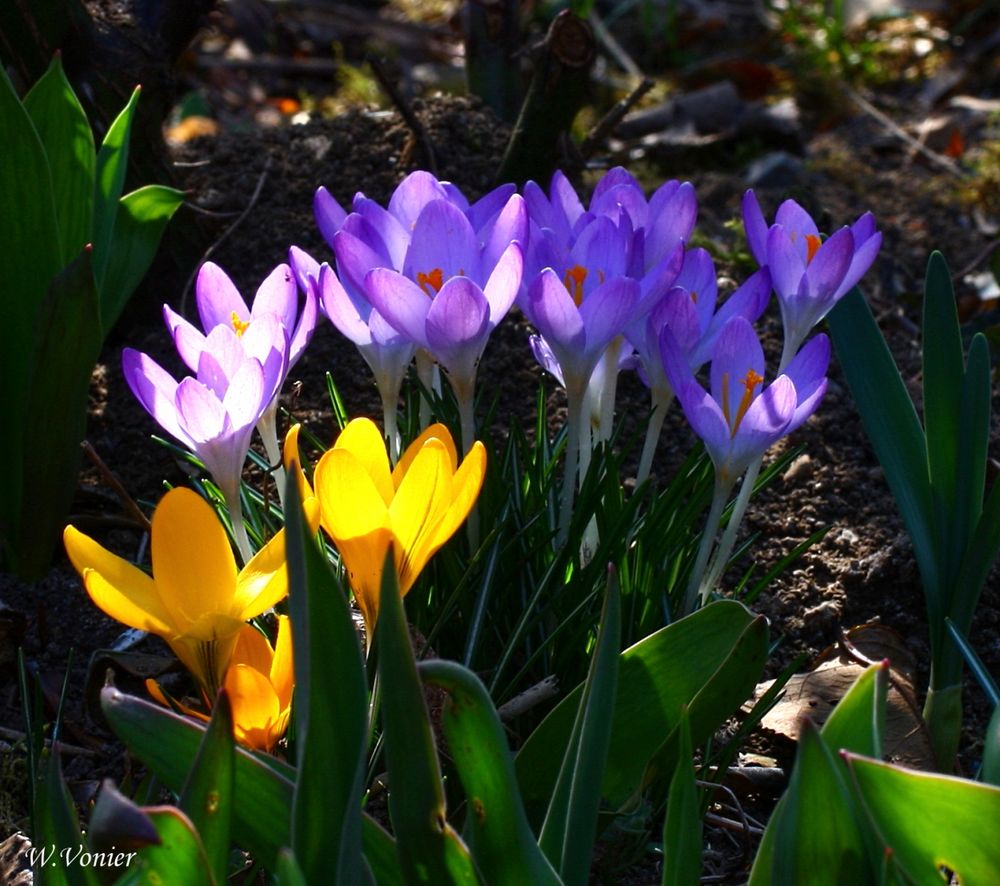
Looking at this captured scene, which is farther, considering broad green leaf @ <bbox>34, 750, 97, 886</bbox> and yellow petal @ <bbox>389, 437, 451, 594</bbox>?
yellow petal @ <bbox>389, 437, 451, 594</bbox>

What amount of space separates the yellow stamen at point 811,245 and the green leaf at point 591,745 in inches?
21.5

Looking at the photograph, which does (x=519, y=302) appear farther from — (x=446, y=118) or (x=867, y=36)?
(x=867, y=36)

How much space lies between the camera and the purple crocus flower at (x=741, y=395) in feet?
3.82

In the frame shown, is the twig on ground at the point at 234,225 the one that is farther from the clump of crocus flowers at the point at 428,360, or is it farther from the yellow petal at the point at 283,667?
the yellow petal at the point at 283,667

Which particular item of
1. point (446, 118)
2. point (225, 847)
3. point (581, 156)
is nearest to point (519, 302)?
point (225, 847)

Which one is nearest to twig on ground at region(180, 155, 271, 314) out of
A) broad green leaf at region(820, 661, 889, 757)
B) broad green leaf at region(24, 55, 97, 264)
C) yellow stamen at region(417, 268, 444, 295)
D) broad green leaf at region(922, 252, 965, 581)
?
broad green leaf at region(24, 55, 97, 264)

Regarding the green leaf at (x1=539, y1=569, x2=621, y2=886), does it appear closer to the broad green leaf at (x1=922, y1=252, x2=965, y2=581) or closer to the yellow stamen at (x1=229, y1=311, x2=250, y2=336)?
the yellow stamen at (x1=229, y1=311, x2=250, y2=336)

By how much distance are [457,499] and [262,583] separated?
197 millimetres

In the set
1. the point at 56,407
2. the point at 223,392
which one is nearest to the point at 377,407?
the point at 56,407

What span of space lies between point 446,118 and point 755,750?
1672mm

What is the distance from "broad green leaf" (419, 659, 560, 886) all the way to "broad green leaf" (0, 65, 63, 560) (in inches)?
38.7

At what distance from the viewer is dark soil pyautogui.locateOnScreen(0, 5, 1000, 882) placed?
5.66 ft

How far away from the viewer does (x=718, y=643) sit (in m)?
1.09

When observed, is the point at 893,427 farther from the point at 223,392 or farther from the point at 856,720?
the point at 223,392
